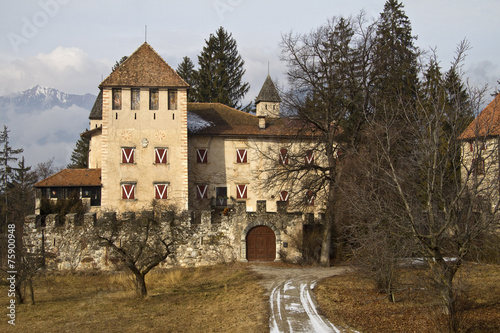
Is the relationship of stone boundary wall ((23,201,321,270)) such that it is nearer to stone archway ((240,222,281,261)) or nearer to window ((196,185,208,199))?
stone archway ((240,222,281,261))

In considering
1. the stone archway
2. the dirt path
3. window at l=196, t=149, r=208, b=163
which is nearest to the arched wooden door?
the stone archway

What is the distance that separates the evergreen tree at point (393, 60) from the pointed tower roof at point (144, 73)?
1374cm

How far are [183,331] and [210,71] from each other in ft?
155

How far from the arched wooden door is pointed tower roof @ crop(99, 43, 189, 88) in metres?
13.0

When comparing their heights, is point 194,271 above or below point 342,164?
below

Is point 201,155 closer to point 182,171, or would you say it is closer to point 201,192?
point 201,192

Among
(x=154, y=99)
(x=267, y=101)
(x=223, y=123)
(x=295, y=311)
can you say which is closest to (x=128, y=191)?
(x=154, y=99)

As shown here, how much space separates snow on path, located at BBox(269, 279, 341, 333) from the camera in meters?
15.0

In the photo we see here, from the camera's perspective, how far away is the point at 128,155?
36750mm

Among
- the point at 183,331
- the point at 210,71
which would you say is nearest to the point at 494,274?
the point at 183,331

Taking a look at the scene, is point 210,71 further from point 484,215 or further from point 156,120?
point 484,215

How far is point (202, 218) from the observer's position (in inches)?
1160

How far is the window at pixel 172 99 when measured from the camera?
122ft

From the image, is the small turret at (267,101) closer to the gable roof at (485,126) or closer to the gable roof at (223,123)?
the gable roof at (223,123)
